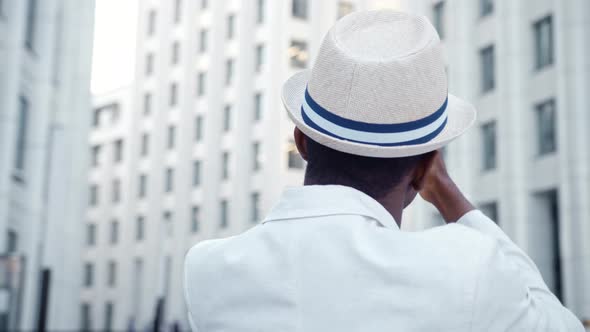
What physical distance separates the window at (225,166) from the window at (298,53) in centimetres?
648

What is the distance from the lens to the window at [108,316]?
68475mm

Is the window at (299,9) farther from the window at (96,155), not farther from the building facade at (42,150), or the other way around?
the building facade at (42,150)

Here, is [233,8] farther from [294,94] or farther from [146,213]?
[294,94]

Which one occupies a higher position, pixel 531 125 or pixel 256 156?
pixel 531 125

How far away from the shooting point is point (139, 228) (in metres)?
65.1

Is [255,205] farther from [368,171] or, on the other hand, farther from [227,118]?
A: [368,171]

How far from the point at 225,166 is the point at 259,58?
6.26m

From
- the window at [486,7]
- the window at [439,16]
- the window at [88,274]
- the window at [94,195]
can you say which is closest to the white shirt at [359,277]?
the window at [486,7]

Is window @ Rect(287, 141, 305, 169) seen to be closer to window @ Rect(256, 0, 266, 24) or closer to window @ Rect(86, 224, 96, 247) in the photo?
window @ Rect(256, 0, 266, 24)

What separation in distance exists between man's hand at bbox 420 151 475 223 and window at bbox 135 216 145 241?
63.5 meters

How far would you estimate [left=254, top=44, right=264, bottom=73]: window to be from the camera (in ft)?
176

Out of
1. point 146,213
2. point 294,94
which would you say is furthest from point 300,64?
point 294,94

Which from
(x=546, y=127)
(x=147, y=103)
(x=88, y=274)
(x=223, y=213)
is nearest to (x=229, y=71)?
(x=223, y=213)

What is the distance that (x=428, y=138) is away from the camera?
6.18ft
